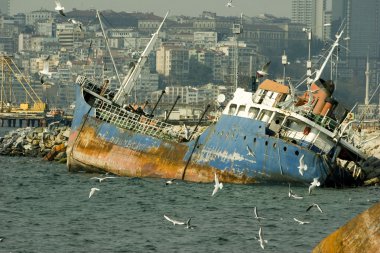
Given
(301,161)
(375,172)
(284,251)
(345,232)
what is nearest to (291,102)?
(301,161)

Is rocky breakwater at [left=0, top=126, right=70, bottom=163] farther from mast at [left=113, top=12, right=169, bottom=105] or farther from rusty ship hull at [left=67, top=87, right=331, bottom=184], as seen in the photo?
rusty ship hull at [left=67, top=87, right=331, bottom=184]

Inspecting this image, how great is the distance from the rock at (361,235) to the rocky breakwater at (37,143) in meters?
44.6

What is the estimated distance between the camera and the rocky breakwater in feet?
264

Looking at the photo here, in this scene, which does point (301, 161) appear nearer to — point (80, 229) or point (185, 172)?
point (185, 172)

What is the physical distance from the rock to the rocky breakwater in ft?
146

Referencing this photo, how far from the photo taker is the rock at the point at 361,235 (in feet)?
108

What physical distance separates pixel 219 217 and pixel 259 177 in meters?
8.67

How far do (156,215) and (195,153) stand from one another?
10.3 meters

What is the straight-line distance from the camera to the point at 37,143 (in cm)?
8425

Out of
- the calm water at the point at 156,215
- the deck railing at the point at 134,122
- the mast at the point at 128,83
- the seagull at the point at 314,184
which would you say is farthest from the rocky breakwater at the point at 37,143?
the seagull at the point at 314,184

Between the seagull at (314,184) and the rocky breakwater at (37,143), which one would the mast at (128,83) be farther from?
the seagull at (314,184)

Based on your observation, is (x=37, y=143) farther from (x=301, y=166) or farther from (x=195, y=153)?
(x=301, y=166)

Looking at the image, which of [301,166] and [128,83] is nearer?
[301,166]

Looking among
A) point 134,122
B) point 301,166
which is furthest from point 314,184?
point 134,122
